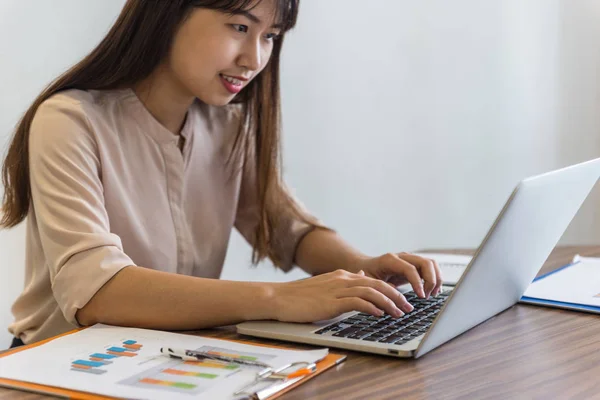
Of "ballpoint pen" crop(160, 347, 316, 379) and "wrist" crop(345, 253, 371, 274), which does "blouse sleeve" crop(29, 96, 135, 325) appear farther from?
"wrist" crop(345, 253, 371, 274)

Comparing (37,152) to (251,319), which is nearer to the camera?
(251,319)

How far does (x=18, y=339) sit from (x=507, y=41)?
225 cm

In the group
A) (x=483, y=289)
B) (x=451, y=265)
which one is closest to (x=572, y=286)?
(x=451, y=265)

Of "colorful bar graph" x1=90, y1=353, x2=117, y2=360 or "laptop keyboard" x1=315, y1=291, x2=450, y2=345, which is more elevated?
"colorful bar graph" x1=90, y1=353, x2=117, y2=360

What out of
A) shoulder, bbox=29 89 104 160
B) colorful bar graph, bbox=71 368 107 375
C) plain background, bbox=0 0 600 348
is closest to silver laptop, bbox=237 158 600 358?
colorful bar graph, bbox=71 368 107 375

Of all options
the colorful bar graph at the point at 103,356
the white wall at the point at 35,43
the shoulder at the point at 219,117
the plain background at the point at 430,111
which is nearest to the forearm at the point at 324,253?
the shoulder at the point at 219,117

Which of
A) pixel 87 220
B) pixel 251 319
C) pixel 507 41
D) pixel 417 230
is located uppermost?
pixel 507 41

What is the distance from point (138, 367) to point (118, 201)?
562 mm

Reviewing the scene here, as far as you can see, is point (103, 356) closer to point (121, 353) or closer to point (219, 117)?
point (121, 353)

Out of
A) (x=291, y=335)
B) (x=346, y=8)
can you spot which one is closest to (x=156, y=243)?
(x=291, y=335)

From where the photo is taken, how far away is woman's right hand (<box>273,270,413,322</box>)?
928 millimetres

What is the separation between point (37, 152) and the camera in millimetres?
1185

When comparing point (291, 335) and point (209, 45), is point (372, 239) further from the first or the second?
point (291, 335)

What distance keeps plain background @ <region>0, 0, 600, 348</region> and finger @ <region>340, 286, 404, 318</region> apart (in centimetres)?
159
